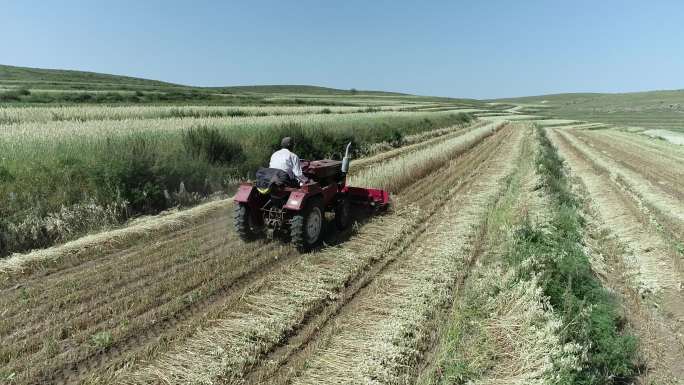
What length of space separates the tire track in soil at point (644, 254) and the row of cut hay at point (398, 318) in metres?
2.31

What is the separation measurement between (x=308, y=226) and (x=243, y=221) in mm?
967

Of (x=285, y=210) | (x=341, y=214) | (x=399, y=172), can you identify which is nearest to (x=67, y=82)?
(x=399, y=172)

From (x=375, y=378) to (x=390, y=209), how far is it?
5.37 metres

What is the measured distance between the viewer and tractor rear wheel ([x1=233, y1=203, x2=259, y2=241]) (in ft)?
20.8

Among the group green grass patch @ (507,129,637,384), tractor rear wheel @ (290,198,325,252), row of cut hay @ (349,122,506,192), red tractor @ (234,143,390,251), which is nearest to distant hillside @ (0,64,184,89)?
row of cut hay @ (349,122,506,192)

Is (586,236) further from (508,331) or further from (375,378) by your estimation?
(375,378)

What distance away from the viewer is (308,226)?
20.6ft

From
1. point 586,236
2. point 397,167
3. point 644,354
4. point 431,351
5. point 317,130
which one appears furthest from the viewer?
point 317,130

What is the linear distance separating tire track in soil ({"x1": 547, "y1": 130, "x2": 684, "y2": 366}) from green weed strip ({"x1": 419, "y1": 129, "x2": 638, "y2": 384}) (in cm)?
81

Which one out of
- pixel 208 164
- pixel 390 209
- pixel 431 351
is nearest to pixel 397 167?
pixel 390 209

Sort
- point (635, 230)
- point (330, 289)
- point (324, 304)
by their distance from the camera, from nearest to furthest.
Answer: point (324, 304) → point (330, 289) → point (635, 230)

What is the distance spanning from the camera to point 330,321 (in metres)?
4.38

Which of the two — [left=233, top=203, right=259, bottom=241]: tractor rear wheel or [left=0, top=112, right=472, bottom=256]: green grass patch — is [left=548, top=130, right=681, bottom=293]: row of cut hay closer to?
[left=233, top=203, right=259, bottom=241]: tractor rear wheel

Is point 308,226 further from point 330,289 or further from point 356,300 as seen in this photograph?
point 356,300
